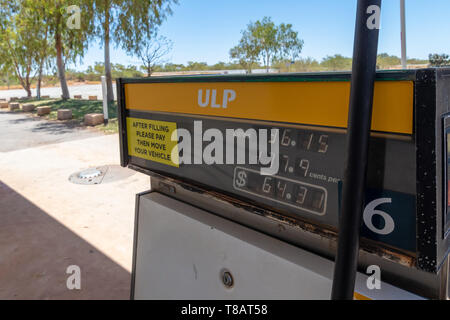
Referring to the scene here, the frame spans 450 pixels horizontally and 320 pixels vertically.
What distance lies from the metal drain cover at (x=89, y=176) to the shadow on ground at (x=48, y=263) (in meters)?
1.43

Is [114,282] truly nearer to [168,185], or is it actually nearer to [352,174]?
[168,185]

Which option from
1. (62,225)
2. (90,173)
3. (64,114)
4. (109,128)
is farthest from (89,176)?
(64,114)

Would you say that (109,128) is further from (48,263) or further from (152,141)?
(152,141)

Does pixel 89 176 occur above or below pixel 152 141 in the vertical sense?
below

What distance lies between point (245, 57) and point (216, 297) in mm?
39847

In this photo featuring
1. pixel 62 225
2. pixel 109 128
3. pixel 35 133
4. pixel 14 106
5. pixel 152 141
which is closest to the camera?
pixel 152 141

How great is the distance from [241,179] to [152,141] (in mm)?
636

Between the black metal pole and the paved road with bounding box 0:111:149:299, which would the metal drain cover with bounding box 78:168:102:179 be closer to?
the paved road with bounding box 0:111:149:299

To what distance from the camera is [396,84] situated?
922 mm

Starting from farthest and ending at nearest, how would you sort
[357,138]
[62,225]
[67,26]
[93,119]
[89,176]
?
[67,26] < [93,119] < [89,176] < [62,225] < [357,138]

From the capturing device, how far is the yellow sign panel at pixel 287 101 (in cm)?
94

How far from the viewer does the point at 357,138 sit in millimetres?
823

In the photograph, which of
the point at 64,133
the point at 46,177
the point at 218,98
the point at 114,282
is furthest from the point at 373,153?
the point at 64,133

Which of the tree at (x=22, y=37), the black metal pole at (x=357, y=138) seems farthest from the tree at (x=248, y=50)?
the black metal pole at (x=357, y=138)
